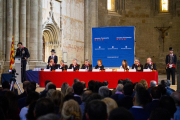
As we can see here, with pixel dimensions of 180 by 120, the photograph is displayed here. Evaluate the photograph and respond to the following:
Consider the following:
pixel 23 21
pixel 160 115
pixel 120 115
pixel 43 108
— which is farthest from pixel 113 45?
pixel 120 115

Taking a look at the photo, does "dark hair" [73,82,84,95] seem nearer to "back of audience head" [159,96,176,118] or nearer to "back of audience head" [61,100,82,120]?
"back of audience head" [159,96,176,118]

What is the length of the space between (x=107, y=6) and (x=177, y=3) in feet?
17.9

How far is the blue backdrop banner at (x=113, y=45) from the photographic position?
10750 mm

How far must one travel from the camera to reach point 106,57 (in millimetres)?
11164

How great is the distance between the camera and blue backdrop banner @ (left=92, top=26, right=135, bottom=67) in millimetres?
10750

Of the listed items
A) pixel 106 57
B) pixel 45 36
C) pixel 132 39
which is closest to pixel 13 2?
pixel 45 36

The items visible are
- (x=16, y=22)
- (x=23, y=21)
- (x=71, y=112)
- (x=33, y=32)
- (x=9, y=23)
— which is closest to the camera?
(x=71, y=112)

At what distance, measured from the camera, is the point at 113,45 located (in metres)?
11.1

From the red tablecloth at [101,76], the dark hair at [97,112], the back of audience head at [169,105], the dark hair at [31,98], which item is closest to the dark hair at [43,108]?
the dark hair at [97,112]

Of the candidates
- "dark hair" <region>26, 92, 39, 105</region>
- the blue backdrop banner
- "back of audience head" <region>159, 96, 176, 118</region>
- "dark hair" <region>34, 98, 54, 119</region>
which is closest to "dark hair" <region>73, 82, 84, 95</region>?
"dark hair" <region>26, 92, 39, 105</region>

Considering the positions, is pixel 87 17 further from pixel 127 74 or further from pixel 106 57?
pixel 127 74

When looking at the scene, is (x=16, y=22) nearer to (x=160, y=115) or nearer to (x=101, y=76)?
(x=101, y=76)

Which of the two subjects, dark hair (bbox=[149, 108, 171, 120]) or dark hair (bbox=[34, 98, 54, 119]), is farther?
dark hair (bbox=[34, 98, 54, 119])

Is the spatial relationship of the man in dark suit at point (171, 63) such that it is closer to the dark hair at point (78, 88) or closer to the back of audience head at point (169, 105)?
the dark hair at point (78, 88)
